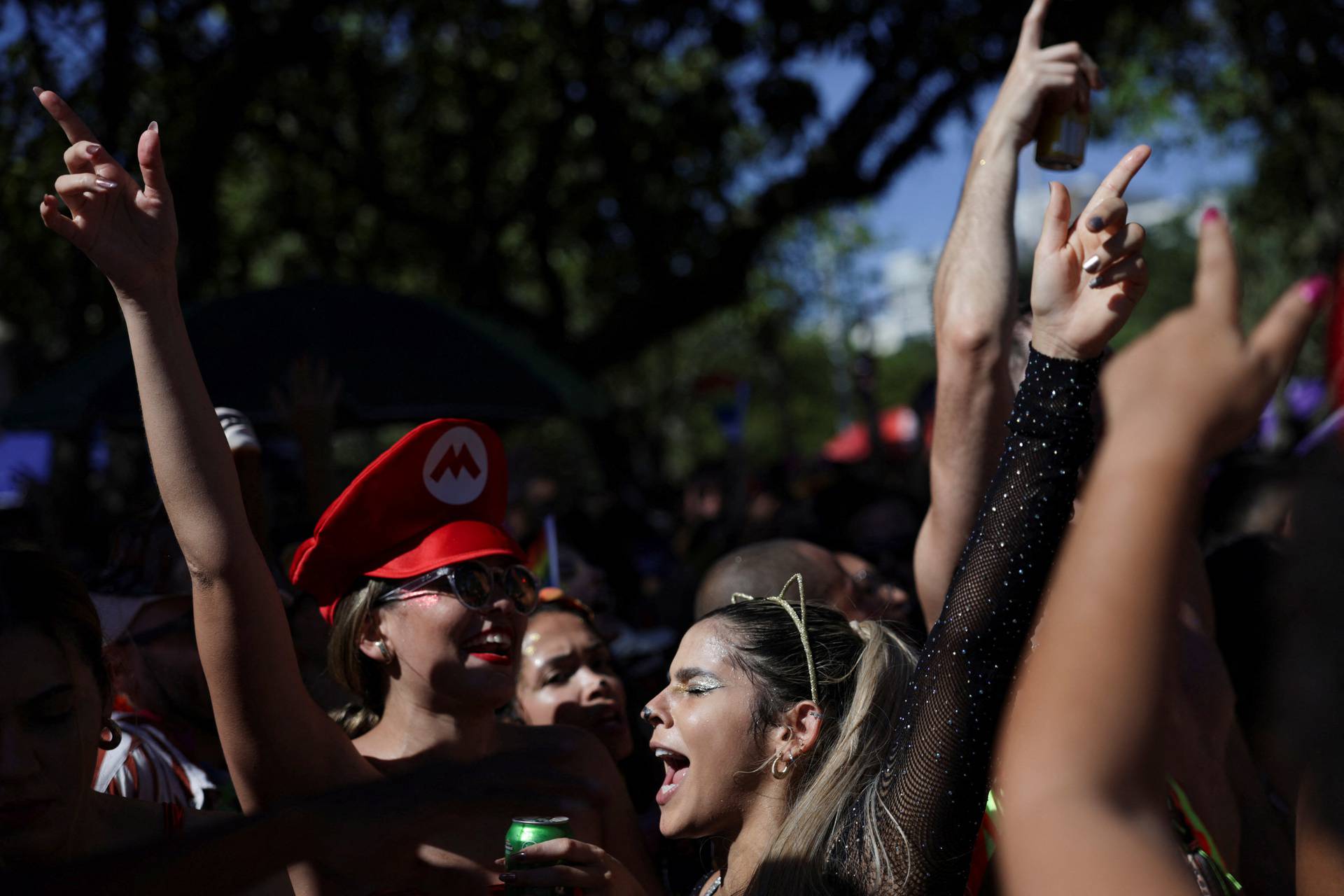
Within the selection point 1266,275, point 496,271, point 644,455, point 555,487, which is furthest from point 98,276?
point 1266,275

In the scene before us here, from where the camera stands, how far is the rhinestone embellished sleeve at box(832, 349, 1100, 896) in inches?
66.2

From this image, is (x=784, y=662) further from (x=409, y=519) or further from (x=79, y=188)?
(x=79, y=188)

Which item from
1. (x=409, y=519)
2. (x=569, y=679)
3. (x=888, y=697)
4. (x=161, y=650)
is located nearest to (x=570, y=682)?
(x=569, y=679)

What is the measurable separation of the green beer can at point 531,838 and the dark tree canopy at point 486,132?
18.6ft

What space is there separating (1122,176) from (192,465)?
1453mm

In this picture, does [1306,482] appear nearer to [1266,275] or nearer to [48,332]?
[48,332]

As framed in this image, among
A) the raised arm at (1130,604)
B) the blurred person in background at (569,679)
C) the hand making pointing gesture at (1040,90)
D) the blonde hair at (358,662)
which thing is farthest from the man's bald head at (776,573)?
the raised arm at (1130,604)

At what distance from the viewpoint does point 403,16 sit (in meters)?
11.6

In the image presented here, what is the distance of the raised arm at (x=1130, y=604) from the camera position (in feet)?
3.38

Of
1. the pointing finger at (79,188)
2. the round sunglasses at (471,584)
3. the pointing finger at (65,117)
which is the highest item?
the pointing finger at (65,117)

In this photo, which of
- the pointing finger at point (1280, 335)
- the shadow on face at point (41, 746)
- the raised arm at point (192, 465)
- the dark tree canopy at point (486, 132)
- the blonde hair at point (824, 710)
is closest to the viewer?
the pointing finger at point (1280, 335)

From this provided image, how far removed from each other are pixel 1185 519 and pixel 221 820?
3.01 ft

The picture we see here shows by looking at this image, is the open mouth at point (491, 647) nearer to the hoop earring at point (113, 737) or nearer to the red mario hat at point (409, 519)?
the red mario hat at point (409, 519)

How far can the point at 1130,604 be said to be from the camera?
1091 mm
